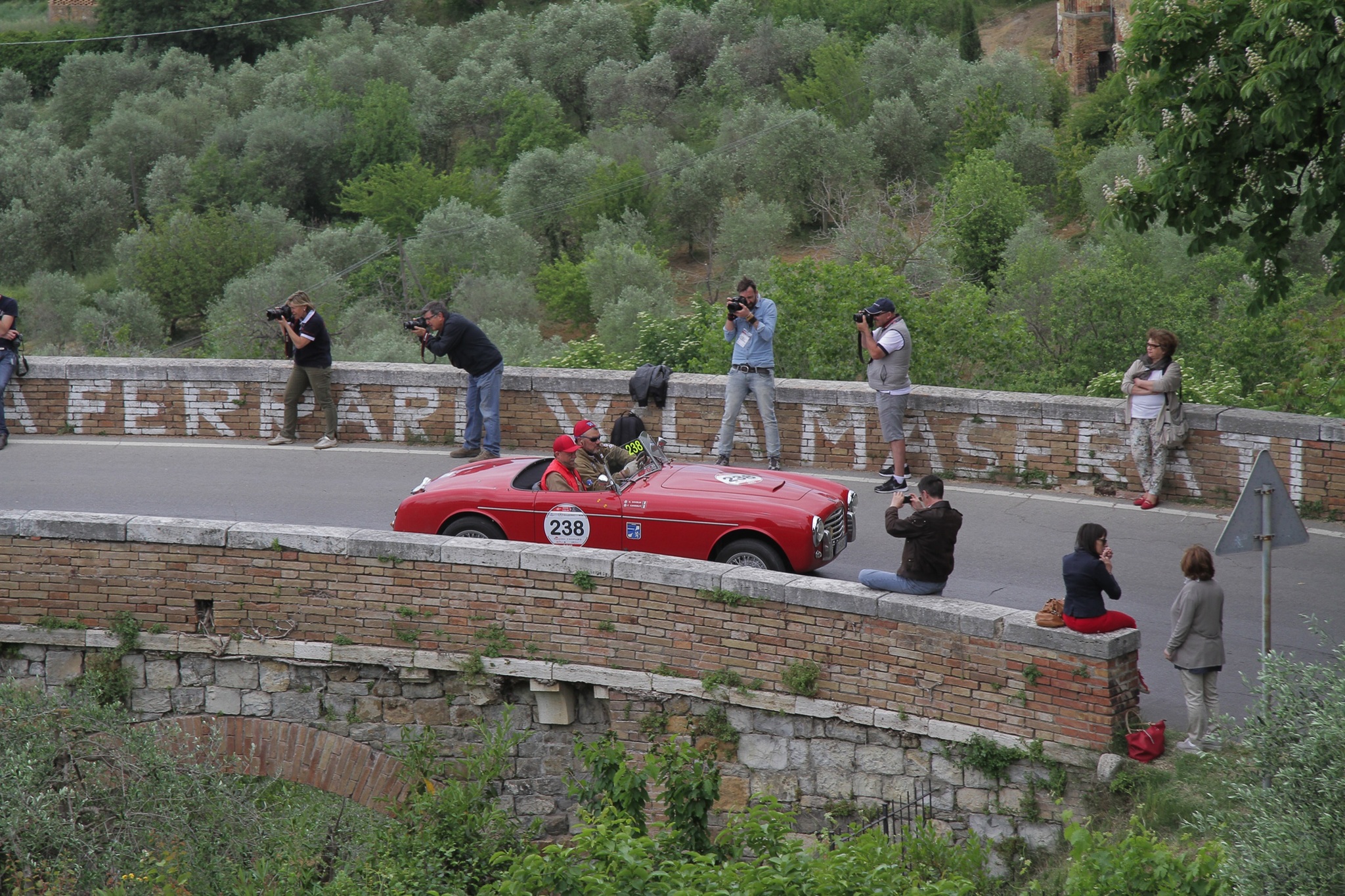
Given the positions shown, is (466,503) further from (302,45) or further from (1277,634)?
(302,45)

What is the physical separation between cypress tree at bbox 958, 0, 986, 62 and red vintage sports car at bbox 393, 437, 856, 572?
36.7 metres

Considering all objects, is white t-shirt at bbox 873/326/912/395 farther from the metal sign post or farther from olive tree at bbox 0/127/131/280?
olive tree at bbox 0/127/131/280

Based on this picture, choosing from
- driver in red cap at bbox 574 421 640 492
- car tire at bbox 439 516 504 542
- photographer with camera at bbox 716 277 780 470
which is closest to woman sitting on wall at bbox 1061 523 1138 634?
driver in red cap at bbox 574 421 640 492

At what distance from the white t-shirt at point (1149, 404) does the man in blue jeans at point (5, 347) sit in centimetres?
1276

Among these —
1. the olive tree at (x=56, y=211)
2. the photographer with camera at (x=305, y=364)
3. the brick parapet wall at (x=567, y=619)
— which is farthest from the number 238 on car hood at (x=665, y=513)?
the olive tree at (x=56, y=211)

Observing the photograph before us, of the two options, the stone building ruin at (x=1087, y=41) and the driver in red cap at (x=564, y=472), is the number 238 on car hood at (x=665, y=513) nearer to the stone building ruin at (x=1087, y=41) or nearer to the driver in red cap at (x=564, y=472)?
the driver in red cap at (x=564, y=472)

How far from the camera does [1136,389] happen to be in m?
12.0

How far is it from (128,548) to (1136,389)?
30.2ft

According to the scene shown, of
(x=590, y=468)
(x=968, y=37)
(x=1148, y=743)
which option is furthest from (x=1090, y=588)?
(x=968, y=37)

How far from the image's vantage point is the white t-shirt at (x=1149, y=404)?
11.9 metres

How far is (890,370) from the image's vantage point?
41.5 feet

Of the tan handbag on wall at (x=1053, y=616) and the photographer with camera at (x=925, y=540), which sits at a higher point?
the photographer with camera at (x=925, y=540)

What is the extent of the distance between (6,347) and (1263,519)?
46.4 feet

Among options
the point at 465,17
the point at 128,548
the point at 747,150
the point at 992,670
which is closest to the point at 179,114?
the point at 465,17
